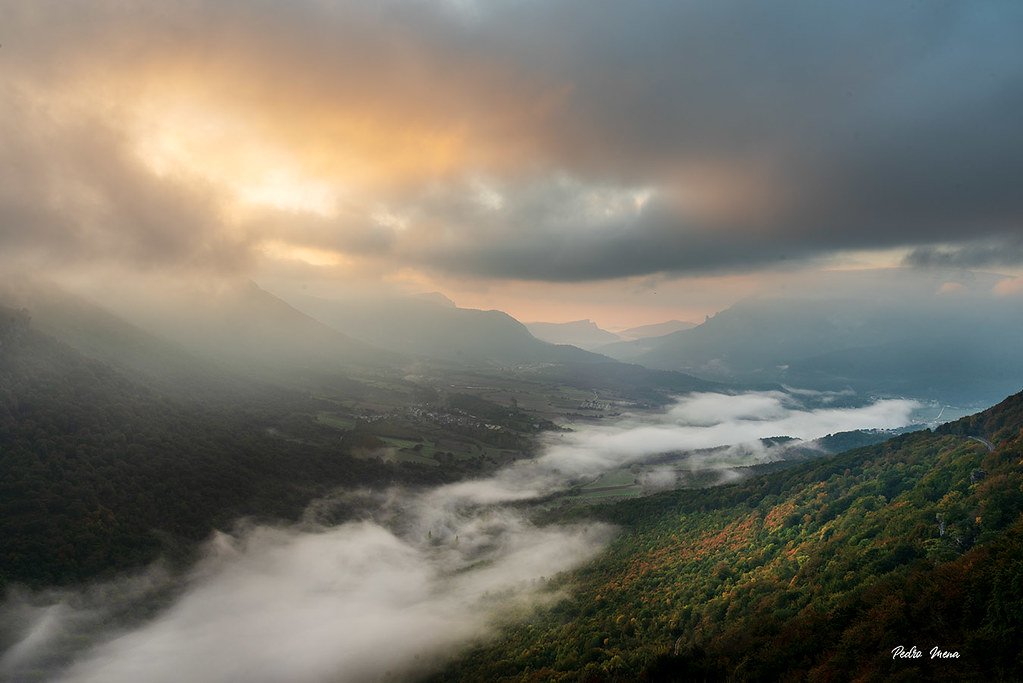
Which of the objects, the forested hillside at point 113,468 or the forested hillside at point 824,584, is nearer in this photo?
the forested hillside at point 824,584

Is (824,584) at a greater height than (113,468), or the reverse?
(824,584)

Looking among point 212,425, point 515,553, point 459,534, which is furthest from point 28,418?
point 515,553

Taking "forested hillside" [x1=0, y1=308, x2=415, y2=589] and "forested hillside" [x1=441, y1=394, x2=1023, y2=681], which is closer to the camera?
"forested hillside" [x1=441, y1=394, x2=1023, y2=681]

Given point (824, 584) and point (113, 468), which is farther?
point (113, 468)

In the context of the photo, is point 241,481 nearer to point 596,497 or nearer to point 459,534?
point 459,534
